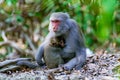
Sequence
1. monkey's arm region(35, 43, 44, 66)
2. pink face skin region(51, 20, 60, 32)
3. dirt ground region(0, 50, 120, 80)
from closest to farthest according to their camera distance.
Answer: dirt ground region(0, 50, 120, 80) < pink face skin region(51, 20, 60, 32) < monkey's arm region(35, 43, 44, 66)

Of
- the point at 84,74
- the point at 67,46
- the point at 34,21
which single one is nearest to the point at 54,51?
the point at 67,46

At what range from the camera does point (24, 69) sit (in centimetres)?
502

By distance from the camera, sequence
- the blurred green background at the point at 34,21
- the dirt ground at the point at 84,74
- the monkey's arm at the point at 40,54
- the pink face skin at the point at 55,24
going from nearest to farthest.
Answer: the dirt ground at the point at 84,74, the pink face skin at the point at 55,24, the monkey's arm at the point at 40,54, the blurred green background at the point at 34,21

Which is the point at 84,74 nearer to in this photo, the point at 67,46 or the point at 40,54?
the point at 67,46

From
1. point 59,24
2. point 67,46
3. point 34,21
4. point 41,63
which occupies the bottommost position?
point 34,21

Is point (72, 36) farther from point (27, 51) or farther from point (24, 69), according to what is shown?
point (27, 51)

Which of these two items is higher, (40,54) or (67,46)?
(67,46)

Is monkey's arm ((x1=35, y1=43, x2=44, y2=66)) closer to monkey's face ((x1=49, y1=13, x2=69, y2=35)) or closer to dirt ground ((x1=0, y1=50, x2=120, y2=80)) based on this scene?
dirt ground ((x1=0, y1=50, x2=120, y2=80))

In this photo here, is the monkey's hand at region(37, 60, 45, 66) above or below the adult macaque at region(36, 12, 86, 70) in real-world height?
below

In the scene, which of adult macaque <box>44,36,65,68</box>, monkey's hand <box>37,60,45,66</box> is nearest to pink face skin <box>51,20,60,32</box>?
adult macaque <box>44,36,65,68</box>

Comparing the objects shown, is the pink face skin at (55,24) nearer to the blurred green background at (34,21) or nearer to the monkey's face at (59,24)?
the monkey's face at (59,24)

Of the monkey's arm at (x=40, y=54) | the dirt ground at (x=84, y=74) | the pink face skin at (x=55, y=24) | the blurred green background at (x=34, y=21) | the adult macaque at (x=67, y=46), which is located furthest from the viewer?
the blurred green background at (x=34, y=21)

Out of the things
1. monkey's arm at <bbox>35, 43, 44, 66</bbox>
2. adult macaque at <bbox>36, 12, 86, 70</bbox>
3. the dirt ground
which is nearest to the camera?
the dirt ground

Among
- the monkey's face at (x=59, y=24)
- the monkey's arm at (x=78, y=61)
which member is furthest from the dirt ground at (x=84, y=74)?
the monkey's face at (x=59, y=24)
